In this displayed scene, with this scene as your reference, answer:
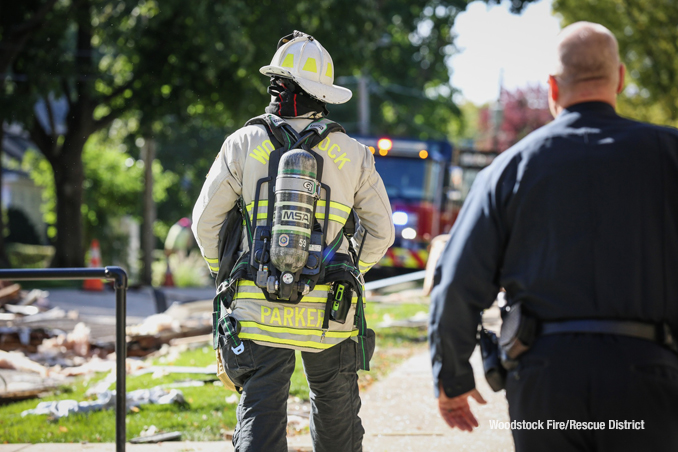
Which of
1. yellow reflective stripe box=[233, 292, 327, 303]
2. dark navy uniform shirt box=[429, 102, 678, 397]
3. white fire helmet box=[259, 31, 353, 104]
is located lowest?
yellow reflective stripe box=[233, 292, 327, 303]

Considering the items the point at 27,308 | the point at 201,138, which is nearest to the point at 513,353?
the point at 27,308

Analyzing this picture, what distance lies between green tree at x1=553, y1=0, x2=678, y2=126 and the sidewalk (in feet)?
59.4

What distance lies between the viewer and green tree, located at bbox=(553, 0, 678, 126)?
69.0 ft

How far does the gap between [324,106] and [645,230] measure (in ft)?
5.59

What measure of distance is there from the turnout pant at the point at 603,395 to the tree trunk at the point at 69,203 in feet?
55.7

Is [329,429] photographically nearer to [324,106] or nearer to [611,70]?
[324,106]

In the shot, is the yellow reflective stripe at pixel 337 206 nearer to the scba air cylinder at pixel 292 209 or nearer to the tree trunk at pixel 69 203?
the scba air cylinder at pixel 292 209

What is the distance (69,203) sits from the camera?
17.9 meters

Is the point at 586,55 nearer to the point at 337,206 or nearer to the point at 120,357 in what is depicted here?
the point at 337,206

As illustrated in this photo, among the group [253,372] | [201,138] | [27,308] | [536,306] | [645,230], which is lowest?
[27,308]

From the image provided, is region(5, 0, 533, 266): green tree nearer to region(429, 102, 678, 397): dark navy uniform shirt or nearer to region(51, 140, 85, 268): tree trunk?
region(51, 140, 85, 268): tree trunk

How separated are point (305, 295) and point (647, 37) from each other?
2138 centimetres

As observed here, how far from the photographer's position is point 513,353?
2.18m

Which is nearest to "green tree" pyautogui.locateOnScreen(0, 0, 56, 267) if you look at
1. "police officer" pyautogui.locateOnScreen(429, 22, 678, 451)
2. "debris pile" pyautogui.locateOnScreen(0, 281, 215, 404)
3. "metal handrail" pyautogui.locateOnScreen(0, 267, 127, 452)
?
"debris pile" pyautogui.locateOnScreen(0, 281, 215, 404)
